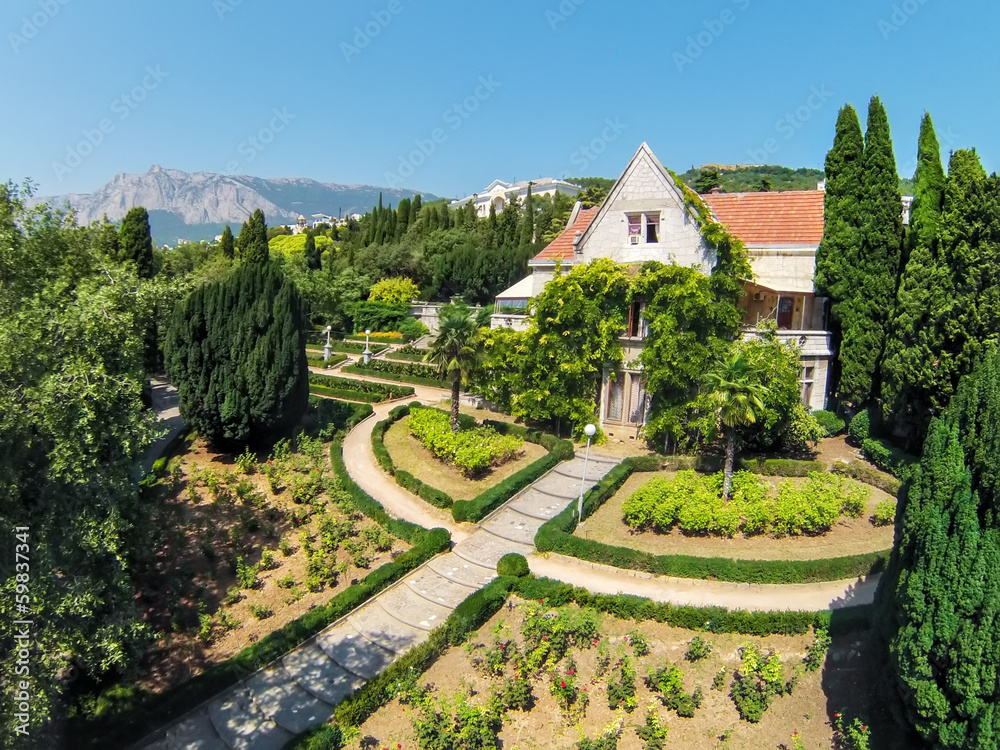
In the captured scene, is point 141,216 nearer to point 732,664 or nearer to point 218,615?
point 218,615

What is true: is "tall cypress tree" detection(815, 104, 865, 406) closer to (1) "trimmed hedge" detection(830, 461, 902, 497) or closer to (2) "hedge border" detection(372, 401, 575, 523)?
(1) "trimmed hedge" detection(830, 461, 902, 497)

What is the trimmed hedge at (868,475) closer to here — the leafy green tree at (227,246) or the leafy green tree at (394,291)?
the leafy green tree at (394,291)

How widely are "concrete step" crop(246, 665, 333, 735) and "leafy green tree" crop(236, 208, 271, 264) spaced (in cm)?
5257

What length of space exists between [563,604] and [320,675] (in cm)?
645

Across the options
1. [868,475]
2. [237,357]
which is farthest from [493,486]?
[868,475]

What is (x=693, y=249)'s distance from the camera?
92.4ft

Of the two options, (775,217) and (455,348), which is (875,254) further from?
(455,348)

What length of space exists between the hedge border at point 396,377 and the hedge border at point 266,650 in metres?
19.2

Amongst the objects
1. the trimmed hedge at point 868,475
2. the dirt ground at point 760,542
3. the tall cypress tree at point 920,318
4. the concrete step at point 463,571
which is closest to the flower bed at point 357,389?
the concrete step at point 463,571

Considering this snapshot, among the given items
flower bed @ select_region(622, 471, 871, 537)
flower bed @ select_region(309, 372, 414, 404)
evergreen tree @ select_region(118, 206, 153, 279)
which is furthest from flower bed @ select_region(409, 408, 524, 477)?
evergreen tree @ select_region(118, 206, 153, 279)

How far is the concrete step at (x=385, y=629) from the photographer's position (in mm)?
15891

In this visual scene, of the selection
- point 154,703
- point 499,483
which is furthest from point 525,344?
point 154,703

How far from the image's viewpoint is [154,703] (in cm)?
1347

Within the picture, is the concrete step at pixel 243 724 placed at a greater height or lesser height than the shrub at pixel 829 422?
lesser
